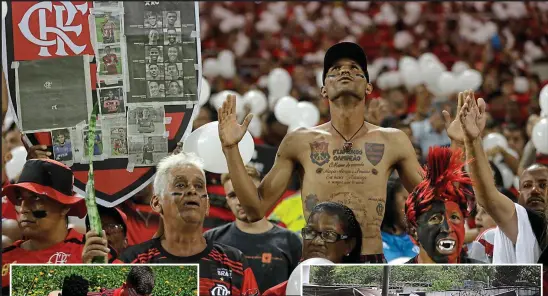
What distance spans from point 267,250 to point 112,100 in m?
1.26

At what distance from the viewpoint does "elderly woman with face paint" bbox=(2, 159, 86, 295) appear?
4730 millimetres

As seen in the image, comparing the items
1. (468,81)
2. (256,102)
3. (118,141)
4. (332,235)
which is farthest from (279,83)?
(332,235)

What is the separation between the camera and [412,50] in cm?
1418

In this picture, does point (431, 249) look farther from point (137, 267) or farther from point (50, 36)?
point (50, 36)

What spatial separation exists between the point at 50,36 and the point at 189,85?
741 mm

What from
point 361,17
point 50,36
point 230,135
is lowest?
point 230,135

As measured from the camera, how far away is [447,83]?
10969 mm

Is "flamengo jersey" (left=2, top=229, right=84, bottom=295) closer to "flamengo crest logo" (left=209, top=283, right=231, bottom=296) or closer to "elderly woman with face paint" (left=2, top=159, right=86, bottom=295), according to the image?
"elderly woman with face paint" (left=2, top=159, right=86, bottom=295)

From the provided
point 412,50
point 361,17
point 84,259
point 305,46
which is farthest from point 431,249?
point 361,17

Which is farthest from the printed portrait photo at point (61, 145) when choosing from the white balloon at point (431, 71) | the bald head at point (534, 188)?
the white balloon at point (431, 71)

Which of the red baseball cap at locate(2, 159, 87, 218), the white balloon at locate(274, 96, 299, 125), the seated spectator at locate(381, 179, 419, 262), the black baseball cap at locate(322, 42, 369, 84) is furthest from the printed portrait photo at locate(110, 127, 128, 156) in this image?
the white balloon at locate(274, 96, 299, 125)

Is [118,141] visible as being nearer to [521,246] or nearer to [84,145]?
[84,145]

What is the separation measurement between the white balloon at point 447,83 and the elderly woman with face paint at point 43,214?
22.3 ft

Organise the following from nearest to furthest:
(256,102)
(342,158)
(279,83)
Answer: (342,158), (256,102), (279,83)
